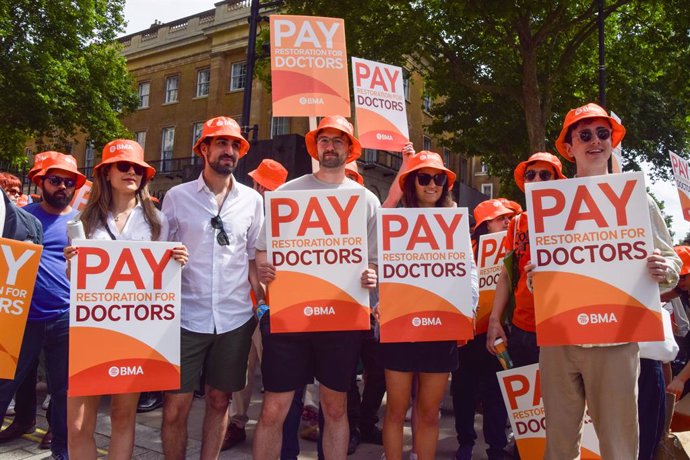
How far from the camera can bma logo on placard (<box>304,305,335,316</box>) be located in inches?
123

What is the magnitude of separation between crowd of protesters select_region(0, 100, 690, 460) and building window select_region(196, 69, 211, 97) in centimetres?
2766

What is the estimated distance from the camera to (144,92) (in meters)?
33.0

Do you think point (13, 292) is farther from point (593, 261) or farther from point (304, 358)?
point (593, 261)

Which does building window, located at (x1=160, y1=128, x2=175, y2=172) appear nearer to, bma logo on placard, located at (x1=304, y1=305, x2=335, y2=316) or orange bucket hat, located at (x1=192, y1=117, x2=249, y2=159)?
orange bucket hat, located at (x1=192, y1=117, x2=249, y2=159)

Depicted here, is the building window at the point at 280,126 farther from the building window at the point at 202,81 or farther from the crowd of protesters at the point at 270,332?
the crowd of protesters at the point at 270,332

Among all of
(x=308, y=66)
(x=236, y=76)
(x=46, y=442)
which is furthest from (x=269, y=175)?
(x=236, y=76)

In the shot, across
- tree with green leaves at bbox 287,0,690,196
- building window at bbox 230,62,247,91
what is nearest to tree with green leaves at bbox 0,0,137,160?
tree with green leaves at bbox 287,0,690,196

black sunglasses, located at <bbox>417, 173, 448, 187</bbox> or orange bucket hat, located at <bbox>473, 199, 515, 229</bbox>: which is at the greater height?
orange bucket hat, located at <bbox>473, 199, 515, 229</bbox>

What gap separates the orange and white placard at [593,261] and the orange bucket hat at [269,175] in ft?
8.82

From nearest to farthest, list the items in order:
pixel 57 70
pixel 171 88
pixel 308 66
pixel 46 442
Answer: pixel 46 442
pixel 308 66
pixel 57 70
pixel 171 88

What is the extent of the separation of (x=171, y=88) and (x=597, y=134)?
31.7 m

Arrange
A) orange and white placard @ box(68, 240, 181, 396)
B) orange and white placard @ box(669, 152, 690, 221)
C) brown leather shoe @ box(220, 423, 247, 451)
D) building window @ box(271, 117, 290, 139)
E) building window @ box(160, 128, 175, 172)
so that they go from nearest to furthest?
1. orange and white placard @ box(68, 240, 181, 396)
2. brown leather shoe @ box(220, 423, 247, 451)
3. orange and white placard @ box(669, 152, 690, 221)
4. building window @ box(271, 117, 290, 139)
5. building window @ box(160, 128, 175, 172)

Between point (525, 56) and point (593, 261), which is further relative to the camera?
point (525, 56)

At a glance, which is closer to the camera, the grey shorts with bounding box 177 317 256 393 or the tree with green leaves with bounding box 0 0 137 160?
the grey shorts with bounding box 177 317 256 393
